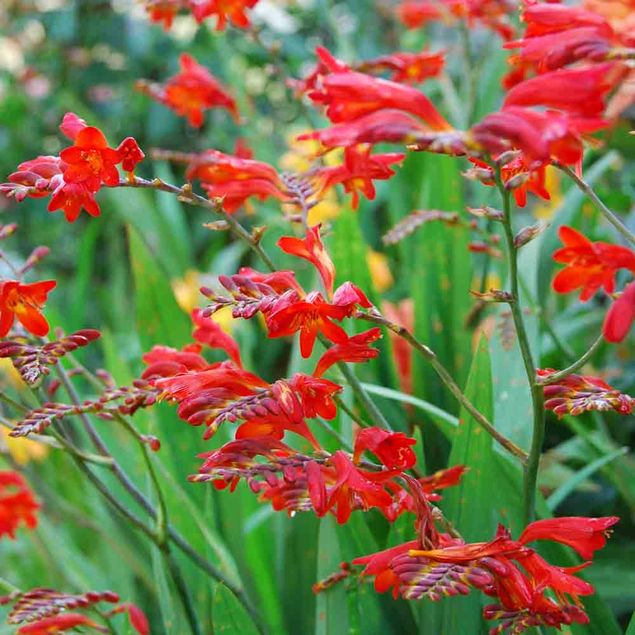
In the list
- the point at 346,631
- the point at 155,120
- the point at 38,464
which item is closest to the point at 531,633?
the point at 346,631

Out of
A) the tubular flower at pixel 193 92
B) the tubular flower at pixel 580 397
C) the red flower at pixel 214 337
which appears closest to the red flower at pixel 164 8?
the tubular flower at pixel 193 92

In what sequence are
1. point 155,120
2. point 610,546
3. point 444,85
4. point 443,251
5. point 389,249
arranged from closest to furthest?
1. point 610,546
2. point 443,251
3. point 444,85
4. point 389,249
5. point 155,120

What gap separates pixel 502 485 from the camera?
0.78 m

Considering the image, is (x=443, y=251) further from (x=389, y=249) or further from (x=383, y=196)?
(x=383, y=196)

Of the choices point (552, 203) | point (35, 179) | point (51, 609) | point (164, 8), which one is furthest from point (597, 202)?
point (552, 203)

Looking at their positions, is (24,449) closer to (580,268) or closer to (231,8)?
(231,8)

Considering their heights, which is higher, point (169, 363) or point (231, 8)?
point (231, 8)

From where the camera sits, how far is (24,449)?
1.81 metres

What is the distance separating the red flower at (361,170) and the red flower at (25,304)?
233 millimetres

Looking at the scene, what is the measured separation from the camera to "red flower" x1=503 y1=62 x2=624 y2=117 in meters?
0.45

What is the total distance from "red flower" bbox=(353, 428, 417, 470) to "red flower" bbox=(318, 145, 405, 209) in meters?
0.18

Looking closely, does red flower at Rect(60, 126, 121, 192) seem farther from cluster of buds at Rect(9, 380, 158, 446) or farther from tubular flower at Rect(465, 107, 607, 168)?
tubular flower at Rect(465, 107, 607, 168)

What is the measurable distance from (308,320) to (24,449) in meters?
1.40

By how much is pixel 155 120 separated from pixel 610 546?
2.26 meters
